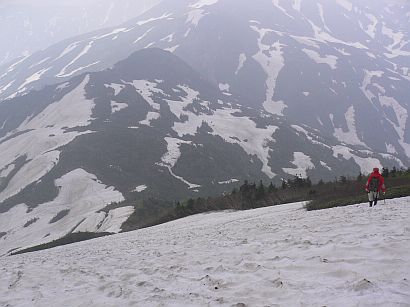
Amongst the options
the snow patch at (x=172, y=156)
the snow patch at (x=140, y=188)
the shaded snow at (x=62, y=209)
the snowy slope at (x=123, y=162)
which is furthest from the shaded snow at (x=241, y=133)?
the shaded snow at (x=62, y=209)

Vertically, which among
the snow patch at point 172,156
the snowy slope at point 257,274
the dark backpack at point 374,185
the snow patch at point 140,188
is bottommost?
the snowy slope at point 257,274

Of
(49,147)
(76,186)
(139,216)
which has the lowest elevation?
(139,216)

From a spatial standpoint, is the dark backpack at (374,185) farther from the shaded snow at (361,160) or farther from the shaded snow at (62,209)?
the shaded snow at (361,160)

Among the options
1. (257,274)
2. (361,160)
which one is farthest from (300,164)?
(257,274)

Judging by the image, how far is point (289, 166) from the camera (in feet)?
558

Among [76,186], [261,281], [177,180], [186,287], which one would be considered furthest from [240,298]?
[177,180]

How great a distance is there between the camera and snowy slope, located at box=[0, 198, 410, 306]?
855cm

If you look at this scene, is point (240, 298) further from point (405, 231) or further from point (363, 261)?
point (405, 231)

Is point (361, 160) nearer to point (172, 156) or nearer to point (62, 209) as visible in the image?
point (172, 156)

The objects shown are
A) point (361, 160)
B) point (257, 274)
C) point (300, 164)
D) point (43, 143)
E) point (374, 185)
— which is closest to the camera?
point (257, 274)

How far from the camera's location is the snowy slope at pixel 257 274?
855cm

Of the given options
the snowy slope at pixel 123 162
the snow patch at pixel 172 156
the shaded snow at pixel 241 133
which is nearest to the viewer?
the snowy slope at pixel 123 162

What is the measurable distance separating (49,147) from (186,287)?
145325 mm

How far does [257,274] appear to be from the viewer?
1070 centimetres
